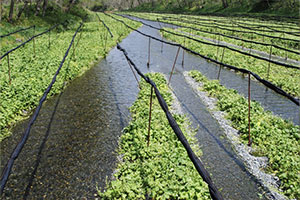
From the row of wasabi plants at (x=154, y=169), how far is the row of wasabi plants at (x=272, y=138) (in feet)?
7.14

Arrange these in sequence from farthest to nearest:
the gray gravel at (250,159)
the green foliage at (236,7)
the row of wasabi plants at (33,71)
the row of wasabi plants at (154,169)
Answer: the green foliage at (236,7) < the row of wasabi plants at (33,71) < the gray gravel at (250,159) < the row of wasabi plants at (154,169)

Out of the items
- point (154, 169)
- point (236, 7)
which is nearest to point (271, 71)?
point (154, 169)

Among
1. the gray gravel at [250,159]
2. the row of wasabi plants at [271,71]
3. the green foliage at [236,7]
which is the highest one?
the green foliage at [236,7]

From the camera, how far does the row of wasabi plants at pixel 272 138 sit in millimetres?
6910

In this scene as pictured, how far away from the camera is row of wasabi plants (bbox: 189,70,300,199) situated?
6910 mm

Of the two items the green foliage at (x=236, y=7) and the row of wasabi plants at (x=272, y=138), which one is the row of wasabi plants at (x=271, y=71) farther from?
the green foliage at (x=236, y=7)

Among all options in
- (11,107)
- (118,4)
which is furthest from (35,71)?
(118,4)

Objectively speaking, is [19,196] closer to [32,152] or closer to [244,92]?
[32,152]

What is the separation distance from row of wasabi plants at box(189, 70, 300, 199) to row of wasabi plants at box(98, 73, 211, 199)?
218 centimetres

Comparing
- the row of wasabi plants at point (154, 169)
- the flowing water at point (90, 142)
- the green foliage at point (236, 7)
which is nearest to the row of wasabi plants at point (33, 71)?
the flowing water at point (90, 142)

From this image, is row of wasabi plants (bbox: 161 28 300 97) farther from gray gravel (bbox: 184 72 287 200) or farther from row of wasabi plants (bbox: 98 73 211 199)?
row of wasabi plants (bbox: 98 73 211 199)

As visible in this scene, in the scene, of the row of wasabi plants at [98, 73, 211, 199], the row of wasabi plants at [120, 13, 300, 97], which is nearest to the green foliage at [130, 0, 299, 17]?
the row of wasabi plants at [120, 13, 300, 97]

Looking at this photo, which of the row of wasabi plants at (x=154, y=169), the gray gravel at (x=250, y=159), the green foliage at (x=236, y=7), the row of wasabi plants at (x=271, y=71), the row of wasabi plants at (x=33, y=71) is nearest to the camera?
the row of wasabi plants at (x=154, y=169)

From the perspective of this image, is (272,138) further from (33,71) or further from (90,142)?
(33,71)
